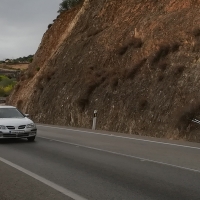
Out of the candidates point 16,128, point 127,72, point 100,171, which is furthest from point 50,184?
point 127,72

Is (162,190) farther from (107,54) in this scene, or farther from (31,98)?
(31,98)

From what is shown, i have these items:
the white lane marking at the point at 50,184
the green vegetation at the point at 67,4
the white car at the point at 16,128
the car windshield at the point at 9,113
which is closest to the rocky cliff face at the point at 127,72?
the white car at the point at 16,128

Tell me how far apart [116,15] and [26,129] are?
22509mm

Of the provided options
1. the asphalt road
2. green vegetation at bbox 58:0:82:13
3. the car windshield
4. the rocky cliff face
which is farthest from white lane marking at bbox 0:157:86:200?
green vegetation at bbox 58:0:82:13

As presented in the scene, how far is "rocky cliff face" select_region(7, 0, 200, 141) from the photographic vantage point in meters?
22.9

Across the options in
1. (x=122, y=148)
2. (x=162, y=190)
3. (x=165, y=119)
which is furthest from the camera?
(x=165, y=119)

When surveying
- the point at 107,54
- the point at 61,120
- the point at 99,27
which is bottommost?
the point at 61,120

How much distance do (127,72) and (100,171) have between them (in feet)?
59.4

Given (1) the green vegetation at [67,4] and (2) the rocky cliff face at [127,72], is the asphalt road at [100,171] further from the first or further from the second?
(1) the green vegetation at [67,4]

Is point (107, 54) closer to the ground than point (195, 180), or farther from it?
farther from it

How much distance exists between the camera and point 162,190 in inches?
322

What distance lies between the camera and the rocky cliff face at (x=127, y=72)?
2288 centimetres

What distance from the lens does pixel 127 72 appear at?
2808 centimetres

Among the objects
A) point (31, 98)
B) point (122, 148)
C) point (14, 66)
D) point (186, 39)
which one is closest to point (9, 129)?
point (122, 148)
